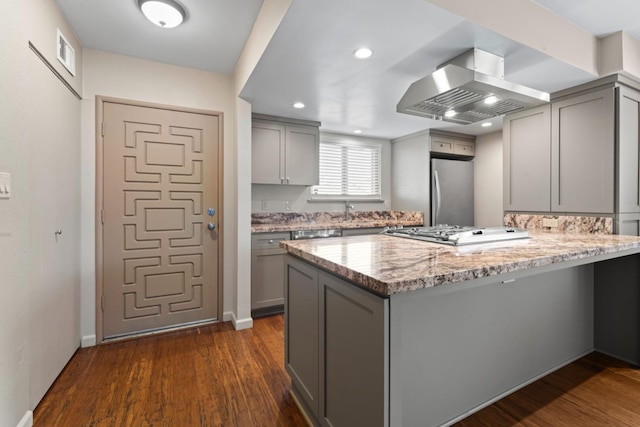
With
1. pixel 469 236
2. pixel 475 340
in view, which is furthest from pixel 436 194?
pixel 475 340

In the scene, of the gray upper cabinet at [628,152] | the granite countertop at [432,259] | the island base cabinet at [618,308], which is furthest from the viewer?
the gray upper cabinet at [628,152]

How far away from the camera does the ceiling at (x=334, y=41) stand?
1.68m

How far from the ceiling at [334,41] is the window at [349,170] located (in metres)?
1.43

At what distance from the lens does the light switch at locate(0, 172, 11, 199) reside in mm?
1336

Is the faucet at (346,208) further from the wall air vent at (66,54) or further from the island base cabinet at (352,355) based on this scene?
the wall air vent at (66,54)

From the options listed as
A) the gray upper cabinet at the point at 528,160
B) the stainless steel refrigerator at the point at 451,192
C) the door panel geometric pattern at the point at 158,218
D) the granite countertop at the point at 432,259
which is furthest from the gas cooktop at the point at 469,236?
the stainless steel refrigerator at the point at 451,192

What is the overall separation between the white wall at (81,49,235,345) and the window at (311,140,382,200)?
1.63 meters

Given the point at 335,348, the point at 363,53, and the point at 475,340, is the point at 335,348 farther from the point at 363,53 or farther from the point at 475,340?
the point at 363,53

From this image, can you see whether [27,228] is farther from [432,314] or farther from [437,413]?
[437,413]

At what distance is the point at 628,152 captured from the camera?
2369 mm

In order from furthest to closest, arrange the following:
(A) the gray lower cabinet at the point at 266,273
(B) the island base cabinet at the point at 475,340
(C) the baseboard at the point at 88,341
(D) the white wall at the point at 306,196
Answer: (D) the white wall at the point at 306,196
(A) the gray lower cabinet at the point at 266,273
(C) the baseboard at the point at 88,341
(B) the island base cabinet at the point at 475,340

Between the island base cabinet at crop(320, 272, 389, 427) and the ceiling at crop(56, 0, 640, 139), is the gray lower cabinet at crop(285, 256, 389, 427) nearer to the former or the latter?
the island base cabinet at crop(320, 272, 389, 427)

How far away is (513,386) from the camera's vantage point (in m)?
1.79

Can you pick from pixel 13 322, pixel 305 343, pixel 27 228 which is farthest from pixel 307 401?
pixel 27 228
